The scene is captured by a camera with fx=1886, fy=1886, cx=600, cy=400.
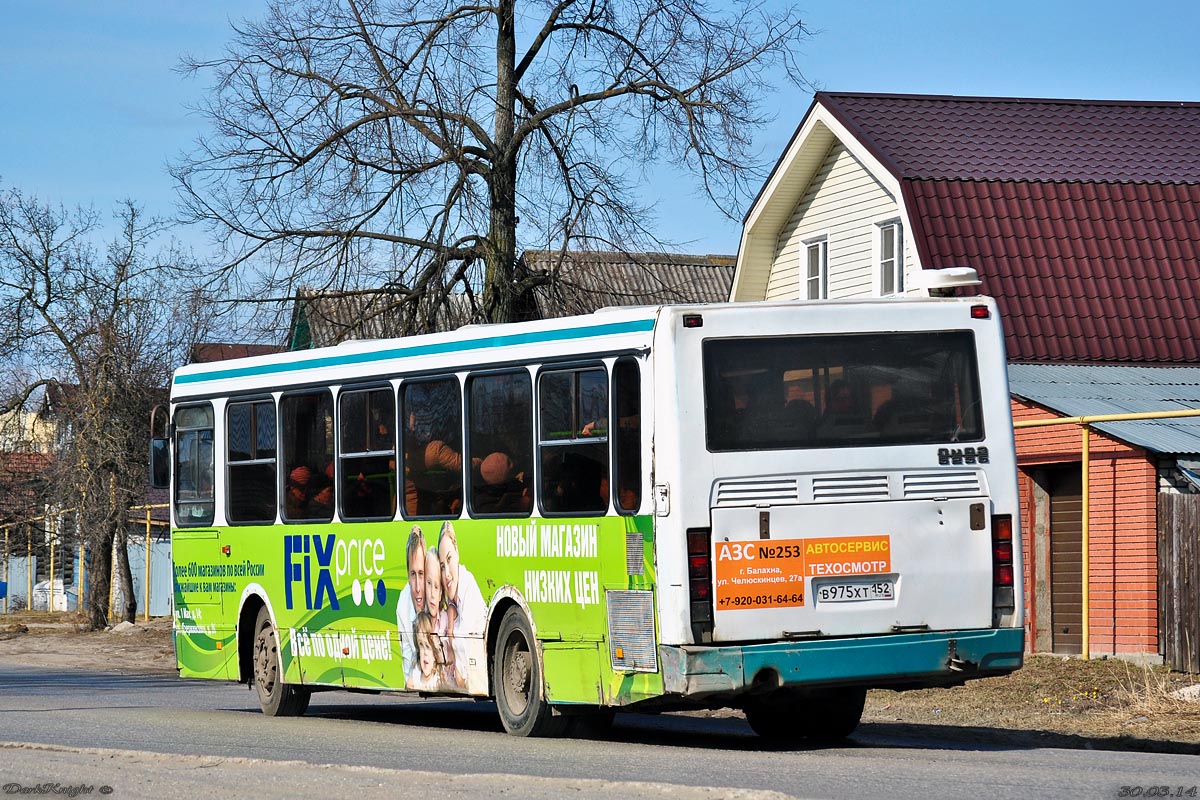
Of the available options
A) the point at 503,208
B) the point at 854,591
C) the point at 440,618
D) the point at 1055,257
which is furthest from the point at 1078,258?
the point at 854,591

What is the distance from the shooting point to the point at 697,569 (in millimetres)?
11773

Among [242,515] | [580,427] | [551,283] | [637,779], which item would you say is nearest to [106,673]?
[551,283]

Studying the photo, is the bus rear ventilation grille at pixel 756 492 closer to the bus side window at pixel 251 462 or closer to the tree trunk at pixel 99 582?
the bus side window at pixel 251 462

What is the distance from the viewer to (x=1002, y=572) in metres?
12.4

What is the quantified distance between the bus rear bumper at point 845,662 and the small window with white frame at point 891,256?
51.2 feet

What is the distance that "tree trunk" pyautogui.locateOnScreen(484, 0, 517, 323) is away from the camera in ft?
78.1

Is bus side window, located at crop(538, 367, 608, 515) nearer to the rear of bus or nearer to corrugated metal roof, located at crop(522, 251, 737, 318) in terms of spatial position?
the rear of bus

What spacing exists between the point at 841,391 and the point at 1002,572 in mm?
1600

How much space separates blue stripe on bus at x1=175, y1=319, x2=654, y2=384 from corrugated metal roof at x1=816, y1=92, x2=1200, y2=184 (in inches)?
455

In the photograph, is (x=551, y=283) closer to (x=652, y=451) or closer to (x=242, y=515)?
(x=242, y=515)

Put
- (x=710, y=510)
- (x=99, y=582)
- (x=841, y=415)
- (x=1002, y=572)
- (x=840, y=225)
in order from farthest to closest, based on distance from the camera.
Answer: (x=99, y=582)
(x=840, y=225)
(x=1002, y=572)
(x=841, y=415)
(x=710, y=510)

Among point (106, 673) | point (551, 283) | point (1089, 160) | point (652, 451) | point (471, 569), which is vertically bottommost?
point (106, 673)

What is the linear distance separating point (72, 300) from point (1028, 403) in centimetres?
2143

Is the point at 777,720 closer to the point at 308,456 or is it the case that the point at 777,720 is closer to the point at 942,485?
the point at 942,485
